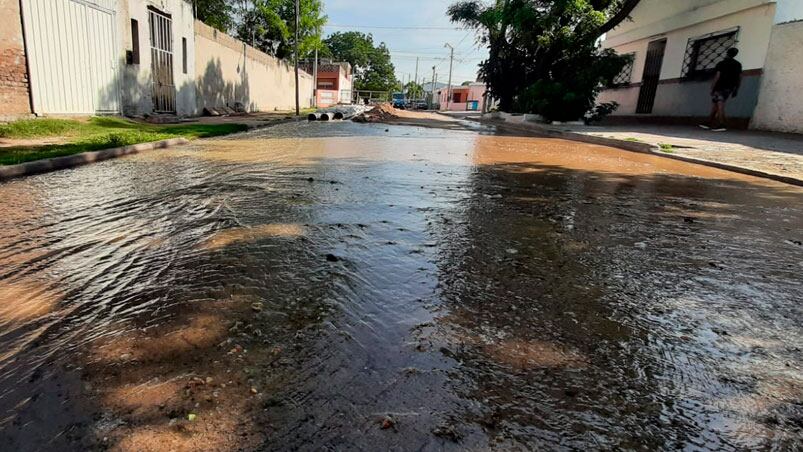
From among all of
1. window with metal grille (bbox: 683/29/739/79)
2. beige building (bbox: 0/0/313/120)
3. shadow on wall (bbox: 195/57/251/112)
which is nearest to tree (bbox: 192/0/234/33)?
shadow on wall (bbox: 195/57/251/112)

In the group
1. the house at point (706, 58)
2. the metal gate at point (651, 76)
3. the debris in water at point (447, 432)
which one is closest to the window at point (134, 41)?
the debris in water at point (447, 432)

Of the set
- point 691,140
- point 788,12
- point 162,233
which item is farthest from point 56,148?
point 788,12

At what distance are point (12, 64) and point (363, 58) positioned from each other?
81.9m

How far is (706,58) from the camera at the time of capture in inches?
643

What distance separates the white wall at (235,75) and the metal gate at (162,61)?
2.67 meters

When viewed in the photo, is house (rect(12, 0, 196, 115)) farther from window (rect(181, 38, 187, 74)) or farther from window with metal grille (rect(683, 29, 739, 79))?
window with metal grille (rect(683, 29, 739, 79))

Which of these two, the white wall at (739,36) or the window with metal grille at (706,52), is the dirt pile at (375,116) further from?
the window with metal grille at (706,52)

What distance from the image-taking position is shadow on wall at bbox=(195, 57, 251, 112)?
63.6 feet

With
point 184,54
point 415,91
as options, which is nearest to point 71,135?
point 184,54

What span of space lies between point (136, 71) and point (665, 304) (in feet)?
50.1

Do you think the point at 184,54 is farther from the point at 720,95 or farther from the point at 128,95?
the point at 720,95

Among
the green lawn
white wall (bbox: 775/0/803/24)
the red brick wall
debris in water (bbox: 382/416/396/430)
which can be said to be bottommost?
debris in water (bbox: 382/416/396/430)

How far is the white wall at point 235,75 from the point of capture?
19.4m

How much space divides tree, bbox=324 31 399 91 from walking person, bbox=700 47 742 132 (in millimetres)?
74476
